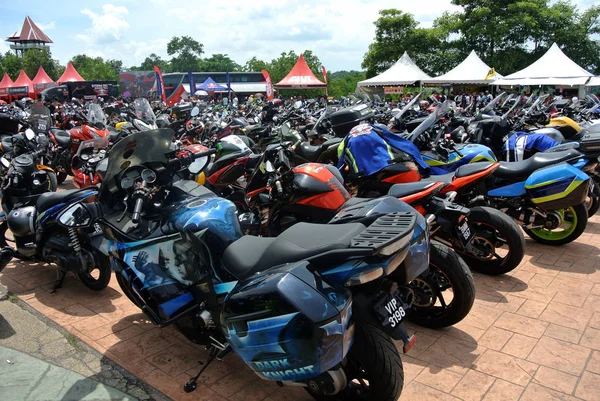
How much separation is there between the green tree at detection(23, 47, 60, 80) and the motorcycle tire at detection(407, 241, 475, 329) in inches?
2865

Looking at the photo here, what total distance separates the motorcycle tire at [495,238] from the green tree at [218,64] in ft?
290

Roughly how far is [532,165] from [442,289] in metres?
2.23

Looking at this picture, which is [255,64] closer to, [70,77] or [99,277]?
[70,77]

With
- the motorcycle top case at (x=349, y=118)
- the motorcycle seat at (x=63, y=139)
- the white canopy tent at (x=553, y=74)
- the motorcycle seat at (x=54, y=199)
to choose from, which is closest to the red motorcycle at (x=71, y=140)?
the motorcycle seat at (x=63, y=139)

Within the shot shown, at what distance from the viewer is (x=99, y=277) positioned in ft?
12.8

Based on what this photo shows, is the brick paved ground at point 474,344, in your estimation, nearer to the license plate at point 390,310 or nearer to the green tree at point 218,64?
the license plate at point 390,310

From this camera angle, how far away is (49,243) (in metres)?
3.98

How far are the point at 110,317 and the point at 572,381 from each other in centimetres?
333

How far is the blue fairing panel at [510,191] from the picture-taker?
4461 millimetres

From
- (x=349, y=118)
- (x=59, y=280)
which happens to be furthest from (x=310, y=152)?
(x=59, y=280)

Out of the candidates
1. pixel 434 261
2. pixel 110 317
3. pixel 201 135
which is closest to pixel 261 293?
pixel 434 261

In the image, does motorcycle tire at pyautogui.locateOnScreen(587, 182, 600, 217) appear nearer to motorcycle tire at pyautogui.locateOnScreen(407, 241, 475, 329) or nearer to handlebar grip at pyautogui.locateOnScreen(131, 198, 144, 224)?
motorcycle tire at pyautogui.locateOnScreen(407, 241, 475, 329)

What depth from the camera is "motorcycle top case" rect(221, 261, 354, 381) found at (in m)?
1.75

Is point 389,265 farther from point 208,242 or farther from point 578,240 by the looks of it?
point 578,240
